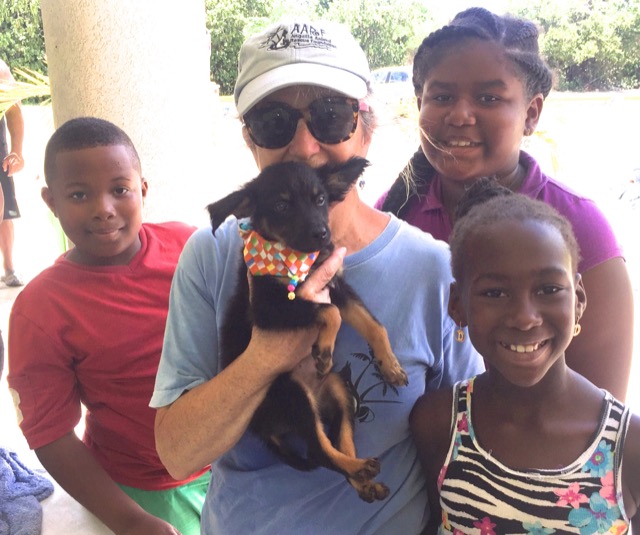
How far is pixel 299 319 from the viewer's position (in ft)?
5.31

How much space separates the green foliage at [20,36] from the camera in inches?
354

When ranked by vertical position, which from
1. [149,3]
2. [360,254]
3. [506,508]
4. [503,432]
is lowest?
[506,508]

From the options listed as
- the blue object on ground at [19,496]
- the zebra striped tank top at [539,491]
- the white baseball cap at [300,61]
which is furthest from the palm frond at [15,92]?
the zebra striped tank top at [539,491]

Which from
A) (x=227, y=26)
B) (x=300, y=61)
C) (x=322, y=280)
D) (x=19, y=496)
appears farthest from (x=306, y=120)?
(x=227, y=26)

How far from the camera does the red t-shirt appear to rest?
2191mm

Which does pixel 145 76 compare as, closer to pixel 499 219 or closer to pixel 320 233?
pixel 320 233

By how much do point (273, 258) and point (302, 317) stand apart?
206 mm

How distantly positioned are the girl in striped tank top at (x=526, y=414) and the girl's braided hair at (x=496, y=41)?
2.35 ft

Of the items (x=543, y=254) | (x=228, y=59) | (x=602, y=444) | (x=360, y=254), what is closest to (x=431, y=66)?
(x=360, y=254)

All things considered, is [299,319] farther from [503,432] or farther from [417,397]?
[503,432]

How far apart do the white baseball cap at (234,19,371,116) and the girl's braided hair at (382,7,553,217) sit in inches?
18.7

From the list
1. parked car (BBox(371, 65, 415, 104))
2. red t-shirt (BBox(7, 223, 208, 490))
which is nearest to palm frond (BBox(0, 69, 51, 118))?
red t-shirt (BBox(7, 223, 208, 490))

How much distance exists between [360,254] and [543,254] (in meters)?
0.51

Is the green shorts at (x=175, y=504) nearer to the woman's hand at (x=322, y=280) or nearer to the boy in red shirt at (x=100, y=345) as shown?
the boy in red shirt at (x=100, y=345)
